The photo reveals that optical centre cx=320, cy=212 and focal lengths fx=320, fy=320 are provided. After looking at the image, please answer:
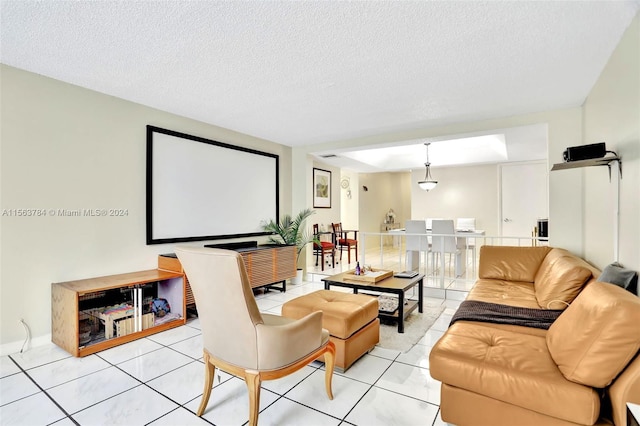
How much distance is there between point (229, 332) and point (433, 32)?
2.37 meters

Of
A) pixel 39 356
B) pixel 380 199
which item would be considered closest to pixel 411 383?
pixel 39 356

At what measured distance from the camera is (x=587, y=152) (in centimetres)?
244

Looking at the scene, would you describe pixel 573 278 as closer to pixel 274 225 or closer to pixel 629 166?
pixel 629 166

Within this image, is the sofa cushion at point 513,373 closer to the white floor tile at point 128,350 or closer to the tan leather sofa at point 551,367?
the tan leather sofa at point 551,367

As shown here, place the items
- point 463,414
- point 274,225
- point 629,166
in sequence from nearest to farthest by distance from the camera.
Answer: point 463,414, point 629,166, point 274,225

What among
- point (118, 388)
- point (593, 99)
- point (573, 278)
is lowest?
point (118, 388)

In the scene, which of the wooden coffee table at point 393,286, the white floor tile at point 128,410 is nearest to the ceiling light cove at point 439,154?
the wooden coffee table at point 393,286

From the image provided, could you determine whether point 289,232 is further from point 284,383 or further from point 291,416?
point 291,416

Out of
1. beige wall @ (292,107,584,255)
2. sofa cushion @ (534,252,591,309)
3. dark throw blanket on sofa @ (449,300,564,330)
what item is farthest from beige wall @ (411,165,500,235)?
dark throw blanket on sofa @ (449,300,564,330)

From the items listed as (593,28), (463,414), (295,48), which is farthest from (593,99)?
(463,414)

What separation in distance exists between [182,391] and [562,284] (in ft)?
9.60

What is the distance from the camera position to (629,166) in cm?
218

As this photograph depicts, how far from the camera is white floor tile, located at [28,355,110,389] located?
91.4 inches

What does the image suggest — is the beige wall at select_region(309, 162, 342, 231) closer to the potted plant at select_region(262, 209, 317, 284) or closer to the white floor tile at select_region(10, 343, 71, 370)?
A: the potted plant at select_region(262, 209, 317, 284)
